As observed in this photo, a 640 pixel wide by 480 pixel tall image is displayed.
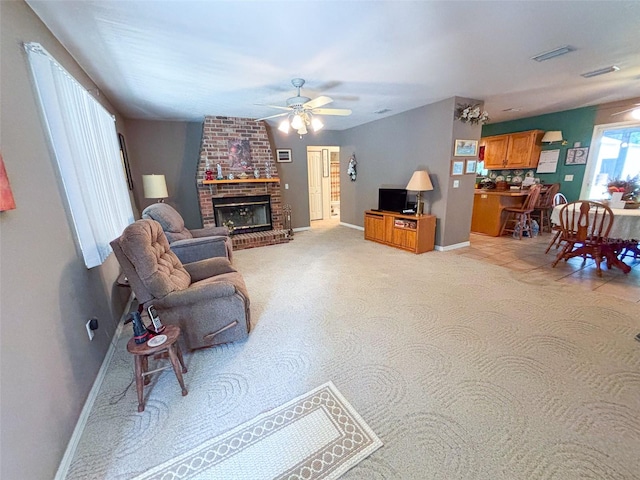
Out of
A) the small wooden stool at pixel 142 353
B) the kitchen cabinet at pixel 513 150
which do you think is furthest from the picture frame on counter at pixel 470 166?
the small wooden stool at pixel 142 353

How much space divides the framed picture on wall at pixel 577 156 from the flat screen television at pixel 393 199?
363 cm

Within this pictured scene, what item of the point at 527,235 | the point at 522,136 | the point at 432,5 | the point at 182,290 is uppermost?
the point at 432,5

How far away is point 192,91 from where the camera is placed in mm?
3336

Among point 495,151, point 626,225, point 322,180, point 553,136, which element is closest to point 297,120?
point 626,225

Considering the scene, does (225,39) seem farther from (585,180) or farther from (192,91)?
(585,180)

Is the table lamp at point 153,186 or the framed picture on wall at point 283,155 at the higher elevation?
the framed picture on wall at point 283,155

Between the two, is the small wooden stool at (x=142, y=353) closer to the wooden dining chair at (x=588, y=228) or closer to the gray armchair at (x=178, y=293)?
the gray armchair at (x=178, y=293)

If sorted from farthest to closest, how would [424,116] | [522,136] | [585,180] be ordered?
[522,136] → [585,180] → [424,116]


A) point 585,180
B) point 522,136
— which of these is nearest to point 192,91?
point 522,136

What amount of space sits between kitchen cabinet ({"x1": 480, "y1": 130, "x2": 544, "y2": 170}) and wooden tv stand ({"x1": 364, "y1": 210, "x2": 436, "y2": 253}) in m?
3.22

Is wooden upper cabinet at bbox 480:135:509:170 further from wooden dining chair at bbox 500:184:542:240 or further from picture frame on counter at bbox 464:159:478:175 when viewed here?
picture frame on counter at bbox 464:159:478:175

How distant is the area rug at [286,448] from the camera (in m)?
1.24

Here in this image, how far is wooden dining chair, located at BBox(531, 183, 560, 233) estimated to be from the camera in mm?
5445

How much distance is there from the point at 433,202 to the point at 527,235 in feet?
8.42
